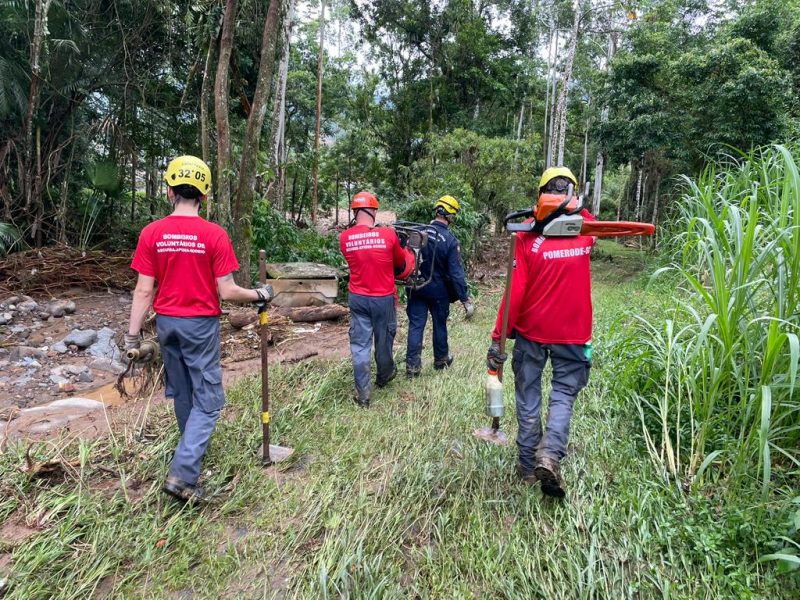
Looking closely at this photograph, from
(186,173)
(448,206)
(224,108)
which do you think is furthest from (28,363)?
(448,206)

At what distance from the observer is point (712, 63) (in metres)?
11.8

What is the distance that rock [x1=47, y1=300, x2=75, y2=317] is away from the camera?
750cm

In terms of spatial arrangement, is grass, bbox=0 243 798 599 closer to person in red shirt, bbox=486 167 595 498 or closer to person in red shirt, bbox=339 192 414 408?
person in red shirt, bbox=486 167 595 498

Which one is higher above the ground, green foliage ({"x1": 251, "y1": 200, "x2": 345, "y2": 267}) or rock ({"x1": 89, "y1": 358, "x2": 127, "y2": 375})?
green foliage ({"x1": 251, "y1": 200, "x2": 345, "y2": 267})

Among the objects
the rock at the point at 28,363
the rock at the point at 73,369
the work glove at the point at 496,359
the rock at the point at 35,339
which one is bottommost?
the rock at the point at 73,369

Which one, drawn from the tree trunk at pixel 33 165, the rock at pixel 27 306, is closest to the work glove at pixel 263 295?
the rock at pixel 27 306

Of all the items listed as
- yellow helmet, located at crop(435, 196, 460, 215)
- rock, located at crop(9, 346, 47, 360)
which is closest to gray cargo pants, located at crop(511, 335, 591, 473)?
yellow helmet, located at crop(435, 196, 460, 215)

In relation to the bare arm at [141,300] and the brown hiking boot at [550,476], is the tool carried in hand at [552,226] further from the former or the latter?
the bare arm at [141,300]

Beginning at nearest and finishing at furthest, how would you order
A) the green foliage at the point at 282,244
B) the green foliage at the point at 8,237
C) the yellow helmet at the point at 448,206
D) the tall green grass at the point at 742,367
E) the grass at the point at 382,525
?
the grass at the point at 382,525
the tall green grass at the point at 742,367
the yellow helmet at the point at 448,206
the green foliage at the point at 8,237
the green foliage at the point at 282,244

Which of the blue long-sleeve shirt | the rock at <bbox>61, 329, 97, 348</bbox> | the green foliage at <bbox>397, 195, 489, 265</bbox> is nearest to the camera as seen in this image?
the blue long-sleeve shirt

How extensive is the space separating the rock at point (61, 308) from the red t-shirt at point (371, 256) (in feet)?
18.7

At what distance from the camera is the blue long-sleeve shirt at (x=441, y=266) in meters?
5.16

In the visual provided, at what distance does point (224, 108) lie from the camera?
6973 millimetres

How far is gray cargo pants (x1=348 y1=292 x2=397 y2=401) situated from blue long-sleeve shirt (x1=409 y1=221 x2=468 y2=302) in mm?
797
